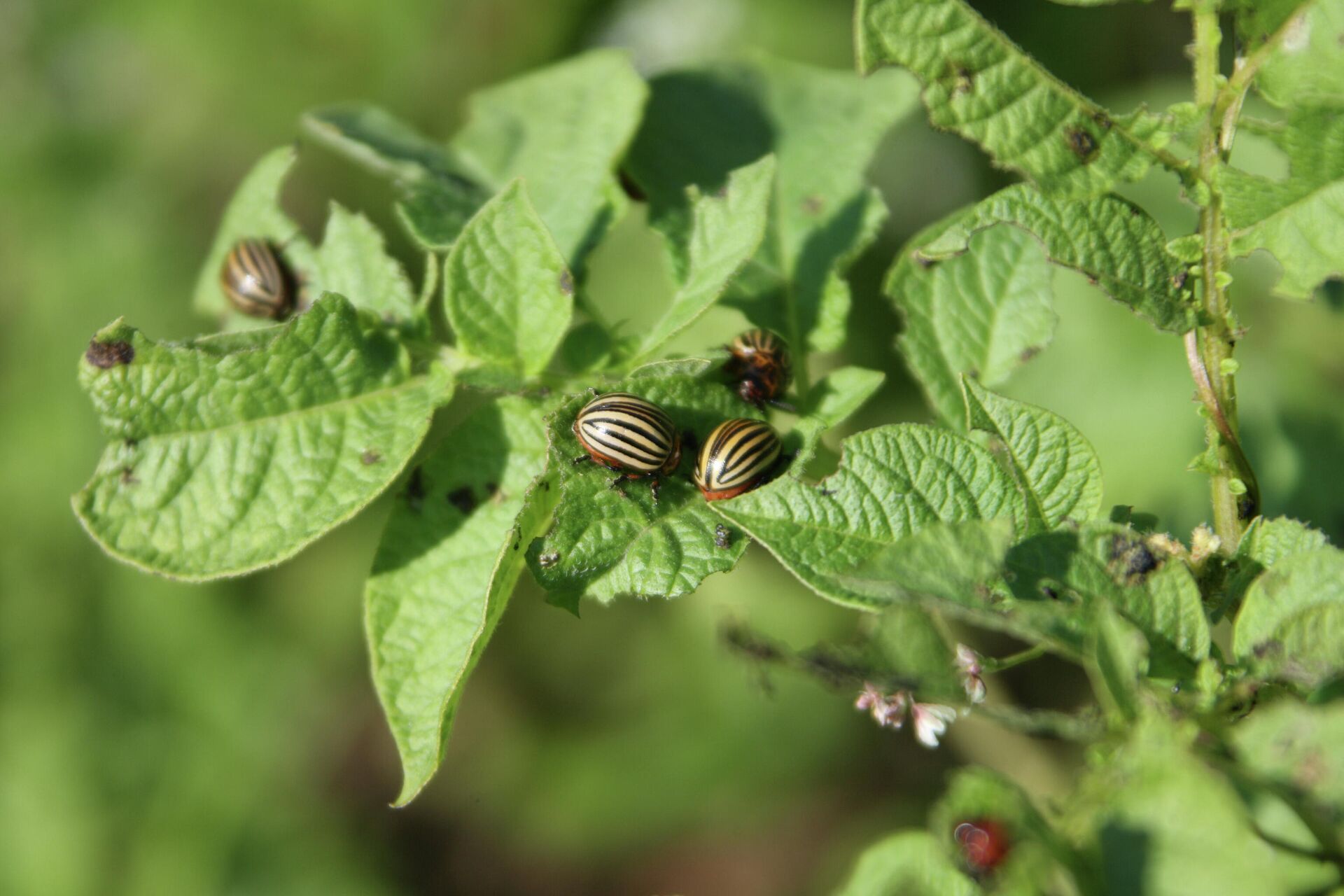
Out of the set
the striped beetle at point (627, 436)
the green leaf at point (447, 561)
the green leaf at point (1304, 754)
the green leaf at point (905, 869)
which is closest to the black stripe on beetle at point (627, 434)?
the striped beetle at point (627, 436)

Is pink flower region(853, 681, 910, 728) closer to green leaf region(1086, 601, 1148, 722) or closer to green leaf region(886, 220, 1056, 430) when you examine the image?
green leaf region(1086, 601, 1148, 722)

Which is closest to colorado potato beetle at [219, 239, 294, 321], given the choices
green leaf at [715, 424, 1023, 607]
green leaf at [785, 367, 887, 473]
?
green leaf at [785, 367, 887, 473]

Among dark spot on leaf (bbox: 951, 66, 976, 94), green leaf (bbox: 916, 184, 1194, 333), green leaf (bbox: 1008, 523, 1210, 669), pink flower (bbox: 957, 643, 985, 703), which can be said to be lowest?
pink flower (bbox: 957, 643, 985, 703)

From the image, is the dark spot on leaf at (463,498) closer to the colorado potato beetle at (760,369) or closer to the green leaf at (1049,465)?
the colorado potato beetle at (760,369)

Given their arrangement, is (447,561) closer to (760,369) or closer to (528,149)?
(760,369)

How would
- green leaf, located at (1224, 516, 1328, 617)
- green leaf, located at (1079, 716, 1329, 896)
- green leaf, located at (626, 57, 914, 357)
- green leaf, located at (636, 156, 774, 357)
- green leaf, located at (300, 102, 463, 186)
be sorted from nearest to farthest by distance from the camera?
green leaf, located at (1079, 716, 1329, 896) < green leaf, located at (1224, 516, 1328, 617) < green leaf, located at (636, 156, 774, 357) < green leaf, located at (626, 57, 914, 357) < green leaf, located at (300, 102, 463, 186)

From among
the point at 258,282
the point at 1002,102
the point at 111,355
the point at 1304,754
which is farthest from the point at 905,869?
the point at 258,282
